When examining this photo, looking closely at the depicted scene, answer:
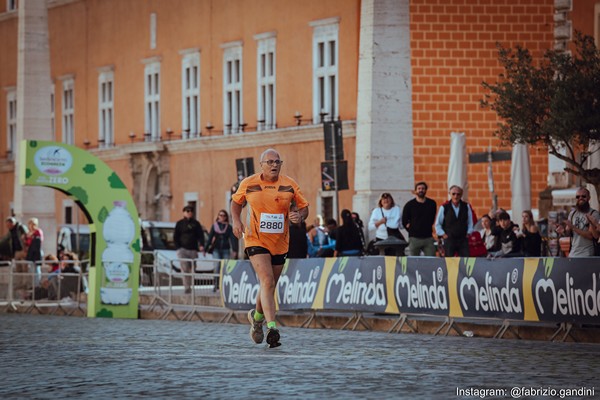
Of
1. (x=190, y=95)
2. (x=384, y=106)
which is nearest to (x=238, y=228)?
(x=384, y=106)

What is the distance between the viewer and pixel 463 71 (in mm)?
43906

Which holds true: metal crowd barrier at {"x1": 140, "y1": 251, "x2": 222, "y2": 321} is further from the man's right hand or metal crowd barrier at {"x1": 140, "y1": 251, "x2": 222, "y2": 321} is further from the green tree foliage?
the man's right hand

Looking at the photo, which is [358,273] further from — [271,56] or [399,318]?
[271,56]

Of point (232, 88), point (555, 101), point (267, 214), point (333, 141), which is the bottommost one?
point (267, 214)

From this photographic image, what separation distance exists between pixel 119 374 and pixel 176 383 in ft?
3.55

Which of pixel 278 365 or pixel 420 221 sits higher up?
pixel 420 221

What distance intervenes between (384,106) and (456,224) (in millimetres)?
3455

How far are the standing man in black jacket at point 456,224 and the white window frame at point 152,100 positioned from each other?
29.8 m

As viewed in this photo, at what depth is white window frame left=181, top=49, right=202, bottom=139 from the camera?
176 feet

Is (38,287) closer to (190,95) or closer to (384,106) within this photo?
(384,106)

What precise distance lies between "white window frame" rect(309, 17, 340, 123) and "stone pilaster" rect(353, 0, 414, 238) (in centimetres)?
1632

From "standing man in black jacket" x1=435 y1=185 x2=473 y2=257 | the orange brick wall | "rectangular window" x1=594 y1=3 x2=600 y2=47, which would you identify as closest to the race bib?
"standing man in black jacket" x1=435 y1=185 x2=473 y2=257

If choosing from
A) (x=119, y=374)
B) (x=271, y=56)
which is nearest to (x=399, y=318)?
(x=119, y=374)

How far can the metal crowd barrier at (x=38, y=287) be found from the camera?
1251 inches
